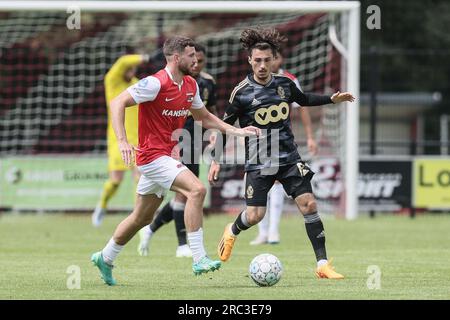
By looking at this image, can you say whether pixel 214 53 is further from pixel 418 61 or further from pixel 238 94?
pixel 238 94

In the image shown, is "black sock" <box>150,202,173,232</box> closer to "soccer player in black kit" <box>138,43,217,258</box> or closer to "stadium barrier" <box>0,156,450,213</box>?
"soccer player in black kit" <box>138,43,217,258</box>

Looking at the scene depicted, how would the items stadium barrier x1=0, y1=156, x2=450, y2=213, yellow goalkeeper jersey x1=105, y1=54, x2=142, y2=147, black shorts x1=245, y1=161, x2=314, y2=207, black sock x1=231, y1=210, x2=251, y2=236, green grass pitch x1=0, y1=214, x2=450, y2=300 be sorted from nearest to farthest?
green grass pitch x1=0, y1=214, x2=450, y2=300 < black shorts x1=245, y1=161, x2=314, y2=207 < black sock x1=231, y1=210, x2=251, y2=236 < yellow goalkeeper jersey x1=105, y1=54, x2=142, y2=147 < stadium barrier x1=0, y1=156, x2=450, y2=213

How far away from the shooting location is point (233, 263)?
10516mm

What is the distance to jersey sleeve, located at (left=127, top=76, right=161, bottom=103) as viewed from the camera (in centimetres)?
837

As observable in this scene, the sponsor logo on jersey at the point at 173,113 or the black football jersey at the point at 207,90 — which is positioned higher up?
the black football jersey at the point at 207,90

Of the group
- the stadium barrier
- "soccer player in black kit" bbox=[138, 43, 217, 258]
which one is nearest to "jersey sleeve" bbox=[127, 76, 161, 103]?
"soccer player in black kit" bbox=[138, 43, 217, 258]

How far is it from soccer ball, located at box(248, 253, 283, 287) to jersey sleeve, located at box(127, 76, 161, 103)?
1.62m

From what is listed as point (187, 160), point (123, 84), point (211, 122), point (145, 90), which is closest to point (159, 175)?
point (145, 90)

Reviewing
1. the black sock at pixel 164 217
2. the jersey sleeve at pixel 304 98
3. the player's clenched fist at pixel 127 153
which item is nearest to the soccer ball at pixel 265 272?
the player's clenched fist at pixel 127 153

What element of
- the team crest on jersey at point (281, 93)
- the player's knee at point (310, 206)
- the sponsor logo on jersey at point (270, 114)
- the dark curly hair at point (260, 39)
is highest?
the dark curly hair at point (260, 39)

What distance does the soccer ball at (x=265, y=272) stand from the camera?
836 cm

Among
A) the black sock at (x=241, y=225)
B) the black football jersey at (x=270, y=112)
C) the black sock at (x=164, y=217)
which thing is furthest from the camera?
the black sock at (x=164, y=217)

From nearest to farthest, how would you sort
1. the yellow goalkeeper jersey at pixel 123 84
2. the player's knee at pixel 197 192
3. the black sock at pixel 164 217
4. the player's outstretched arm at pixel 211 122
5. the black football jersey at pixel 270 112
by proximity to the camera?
the player's knee at pixel 197 192
the player's outstretched arm at pixel 211 122
the black football jersey at pixel 270 112
the black sock at pixel 164 217
the yellow goalkeeper jersey at pixel 123 84

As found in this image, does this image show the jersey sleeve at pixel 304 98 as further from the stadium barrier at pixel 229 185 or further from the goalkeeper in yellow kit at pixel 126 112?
the stadium barrier at pixel 229 185
